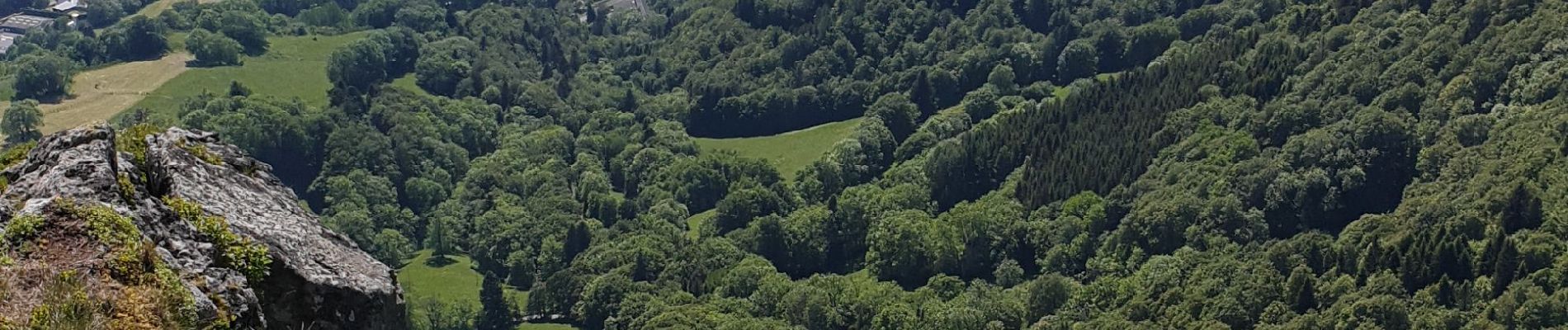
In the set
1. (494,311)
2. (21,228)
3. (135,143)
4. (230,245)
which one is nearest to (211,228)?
(230,245)

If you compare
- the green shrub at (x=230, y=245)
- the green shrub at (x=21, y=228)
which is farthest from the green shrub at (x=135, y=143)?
the green shrub at (x=21, y=228)

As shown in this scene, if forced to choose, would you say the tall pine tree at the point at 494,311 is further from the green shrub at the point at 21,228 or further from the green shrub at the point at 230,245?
the green shrub at the point at 21,228

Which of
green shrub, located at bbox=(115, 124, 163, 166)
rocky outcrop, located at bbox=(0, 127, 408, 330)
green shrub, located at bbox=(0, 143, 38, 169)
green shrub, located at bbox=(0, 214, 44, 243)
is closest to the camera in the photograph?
green shrub, located at bbox=(0, 214, 44, 243)

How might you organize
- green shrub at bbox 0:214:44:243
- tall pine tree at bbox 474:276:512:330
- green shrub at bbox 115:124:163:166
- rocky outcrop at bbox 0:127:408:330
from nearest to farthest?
green shrub at bbox 0:214:44:243
rocky outcrop at bbox 0:127:408:330
green shrub at bbox 115:124:163:166
tall pine tree at bbox 474:276:512:330

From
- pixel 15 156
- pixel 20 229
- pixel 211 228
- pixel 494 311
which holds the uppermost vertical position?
pixel 20 229

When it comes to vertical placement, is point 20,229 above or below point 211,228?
above

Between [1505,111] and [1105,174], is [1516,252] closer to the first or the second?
[1505,111]

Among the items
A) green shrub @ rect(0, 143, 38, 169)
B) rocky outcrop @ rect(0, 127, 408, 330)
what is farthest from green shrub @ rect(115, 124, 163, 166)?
green shrub @ rect(0, 143, 38, 169)

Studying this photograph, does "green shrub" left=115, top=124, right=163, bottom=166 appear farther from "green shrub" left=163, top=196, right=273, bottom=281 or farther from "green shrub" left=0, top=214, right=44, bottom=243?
"green shrub" left=0, top=214, right=44, bottom=243

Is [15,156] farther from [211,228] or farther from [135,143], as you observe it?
[211,228]
